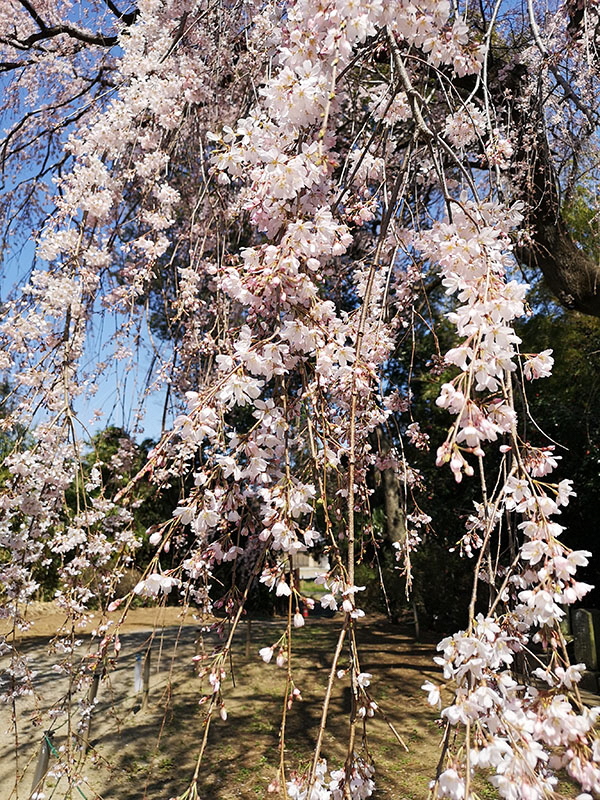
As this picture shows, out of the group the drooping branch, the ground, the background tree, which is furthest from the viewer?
the drooping branch

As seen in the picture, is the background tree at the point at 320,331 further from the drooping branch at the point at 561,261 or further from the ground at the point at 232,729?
the ground at the point at 232,729

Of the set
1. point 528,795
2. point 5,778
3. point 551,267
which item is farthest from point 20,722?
point 551,267

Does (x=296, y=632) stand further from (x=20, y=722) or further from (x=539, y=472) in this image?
(x=539, y=472)

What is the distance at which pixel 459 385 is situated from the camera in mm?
832

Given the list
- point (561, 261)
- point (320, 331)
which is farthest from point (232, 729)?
point (561, 261)

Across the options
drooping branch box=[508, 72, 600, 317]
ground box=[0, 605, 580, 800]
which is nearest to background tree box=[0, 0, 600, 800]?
drooping branch box=[508, 72, 600, 317]

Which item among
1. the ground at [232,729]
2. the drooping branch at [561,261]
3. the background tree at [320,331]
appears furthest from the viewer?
the drooping branch at [561,261]

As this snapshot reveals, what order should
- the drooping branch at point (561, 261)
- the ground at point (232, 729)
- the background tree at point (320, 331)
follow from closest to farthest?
the background tree at point (320, 331)
the ground at point (232, 729)
the drooping branch at point (561, 261)

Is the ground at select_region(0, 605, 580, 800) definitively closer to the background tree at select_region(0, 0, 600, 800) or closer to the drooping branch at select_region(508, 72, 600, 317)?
the background tree at select_region(0, 0, 600, 800)

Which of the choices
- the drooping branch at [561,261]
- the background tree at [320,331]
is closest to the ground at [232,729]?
the background tree at [320,331]

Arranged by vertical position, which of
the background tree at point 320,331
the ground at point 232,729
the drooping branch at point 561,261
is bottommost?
the ground at point 232,729

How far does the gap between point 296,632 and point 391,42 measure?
543cm

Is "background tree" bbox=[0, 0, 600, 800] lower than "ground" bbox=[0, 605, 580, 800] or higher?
higher

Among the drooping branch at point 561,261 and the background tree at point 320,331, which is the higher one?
the drooping branch at point 561,261
